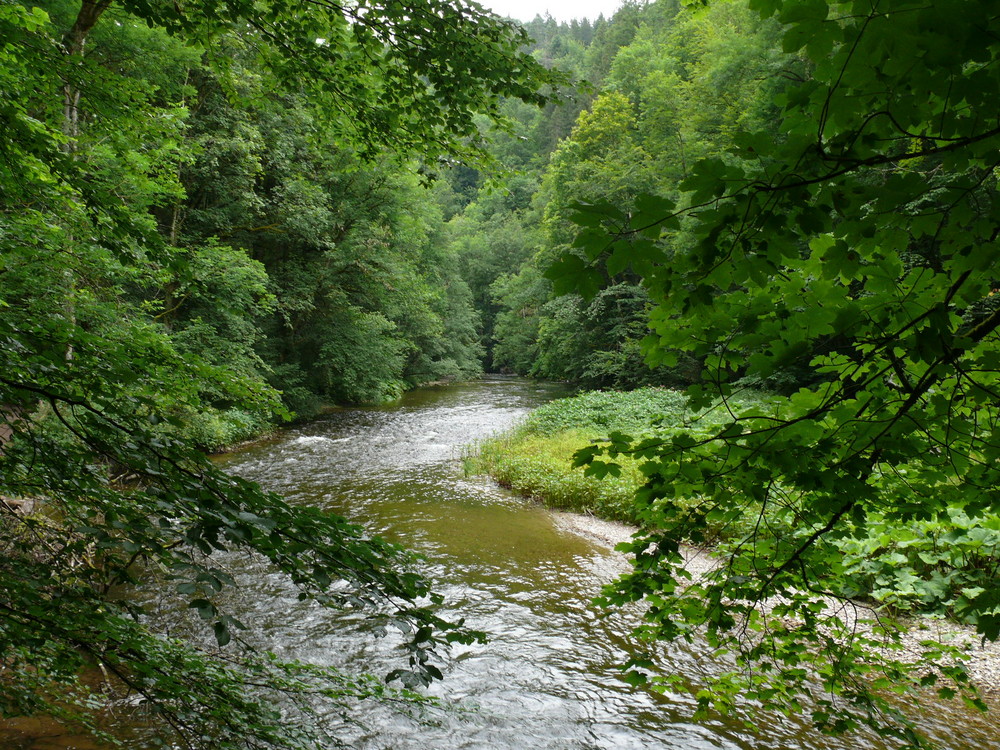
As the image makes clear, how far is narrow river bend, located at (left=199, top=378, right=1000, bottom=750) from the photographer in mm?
4129

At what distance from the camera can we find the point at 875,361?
1685 millimetres

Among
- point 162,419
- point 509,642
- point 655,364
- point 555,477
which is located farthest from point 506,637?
point 555,477

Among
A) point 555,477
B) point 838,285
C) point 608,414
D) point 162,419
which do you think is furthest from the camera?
point 608,414

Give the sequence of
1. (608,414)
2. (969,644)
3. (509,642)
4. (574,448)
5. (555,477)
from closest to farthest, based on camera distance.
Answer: (969,644), (509,642), (555,477), (574,448), (608,414)

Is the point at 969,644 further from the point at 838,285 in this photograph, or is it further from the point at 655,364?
the point at 655,364

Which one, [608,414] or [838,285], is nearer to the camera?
[838,285]

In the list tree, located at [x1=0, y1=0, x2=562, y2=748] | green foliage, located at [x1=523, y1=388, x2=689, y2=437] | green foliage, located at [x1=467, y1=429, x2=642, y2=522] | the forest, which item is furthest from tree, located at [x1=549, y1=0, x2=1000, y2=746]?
green foliage, located at [x1=523, y1=388, x2=689, y2=437]

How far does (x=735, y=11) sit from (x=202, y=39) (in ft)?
102

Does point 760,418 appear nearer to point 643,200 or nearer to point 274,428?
point 643,200

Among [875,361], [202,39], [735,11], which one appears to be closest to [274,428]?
[202,39]

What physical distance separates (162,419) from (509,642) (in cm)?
439

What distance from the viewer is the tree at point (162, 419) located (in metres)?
1.77

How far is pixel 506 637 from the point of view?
5.46m

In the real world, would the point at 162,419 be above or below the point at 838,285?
below
